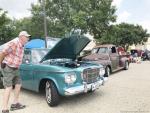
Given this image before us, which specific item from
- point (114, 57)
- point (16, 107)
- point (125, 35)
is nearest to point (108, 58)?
point (114, 57)

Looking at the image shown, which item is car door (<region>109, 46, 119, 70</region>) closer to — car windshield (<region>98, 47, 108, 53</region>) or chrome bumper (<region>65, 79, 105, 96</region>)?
car windshield (<region>98, 47, 108, 53</region>)

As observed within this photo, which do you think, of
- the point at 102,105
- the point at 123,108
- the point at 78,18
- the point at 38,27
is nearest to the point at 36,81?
the point at 102,105

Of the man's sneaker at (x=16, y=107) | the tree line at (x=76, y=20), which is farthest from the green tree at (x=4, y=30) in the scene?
the man's sneaker at (x=16, y=107)

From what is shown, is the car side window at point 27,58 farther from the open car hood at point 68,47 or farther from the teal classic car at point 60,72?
the open car hood at point 68,47

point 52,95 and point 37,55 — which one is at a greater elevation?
point 37,55

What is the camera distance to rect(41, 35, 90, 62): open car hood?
24.0ft

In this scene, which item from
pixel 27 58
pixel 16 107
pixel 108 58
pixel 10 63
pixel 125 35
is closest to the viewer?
pixel 10 63

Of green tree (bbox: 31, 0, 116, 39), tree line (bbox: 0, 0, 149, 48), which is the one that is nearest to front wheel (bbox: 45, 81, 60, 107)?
tree line (bbox: 0, 0, 149, 48)

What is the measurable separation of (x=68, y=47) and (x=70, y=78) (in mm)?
1393

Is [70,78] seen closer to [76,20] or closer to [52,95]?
[52,95]

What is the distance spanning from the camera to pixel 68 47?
7605 millimetres

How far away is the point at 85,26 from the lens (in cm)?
2692

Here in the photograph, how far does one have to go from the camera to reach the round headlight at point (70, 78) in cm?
641

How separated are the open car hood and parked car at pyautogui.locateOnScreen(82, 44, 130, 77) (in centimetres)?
408
